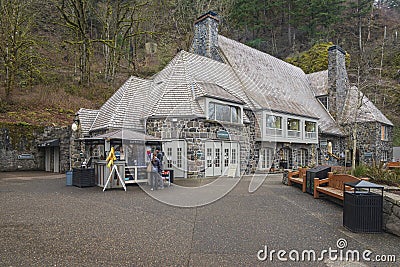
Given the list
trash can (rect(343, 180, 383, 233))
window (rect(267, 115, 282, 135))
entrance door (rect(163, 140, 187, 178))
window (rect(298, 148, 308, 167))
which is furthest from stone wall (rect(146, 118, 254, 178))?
trash can (rect(343, 180, 383, 233))

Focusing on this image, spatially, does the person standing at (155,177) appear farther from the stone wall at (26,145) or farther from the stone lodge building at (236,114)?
the stone wall at (26,145)

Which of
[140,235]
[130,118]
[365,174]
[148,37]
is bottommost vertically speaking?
[140,235]

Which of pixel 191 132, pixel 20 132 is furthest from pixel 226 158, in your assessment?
pixel 20 132

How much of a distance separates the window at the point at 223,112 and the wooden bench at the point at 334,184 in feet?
20.7

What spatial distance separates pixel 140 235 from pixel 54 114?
17.3 m

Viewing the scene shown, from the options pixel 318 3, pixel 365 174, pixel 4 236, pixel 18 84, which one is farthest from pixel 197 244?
pixel 318 3

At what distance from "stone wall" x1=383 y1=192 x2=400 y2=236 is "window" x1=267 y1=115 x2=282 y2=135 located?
11854 mm

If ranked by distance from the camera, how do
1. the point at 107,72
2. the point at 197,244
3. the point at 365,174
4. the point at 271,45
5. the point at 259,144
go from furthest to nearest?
the point at 271,45 → the point at 107,72 → the point at 259,144 → the point at 365,174 → the point at 197,244

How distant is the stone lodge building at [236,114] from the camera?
13.8 meters

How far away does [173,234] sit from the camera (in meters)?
5.19

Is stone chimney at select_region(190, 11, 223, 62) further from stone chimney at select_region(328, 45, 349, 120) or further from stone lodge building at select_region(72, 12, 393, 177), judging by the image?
stone chimney at select_region(328, 45, 349, 120)

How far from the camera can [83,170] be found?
10789 mm

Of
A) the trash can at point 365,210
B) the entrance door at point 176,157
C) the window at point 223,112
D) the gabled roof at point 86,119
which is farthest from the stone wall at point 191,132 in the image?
the trash can at point 365,210

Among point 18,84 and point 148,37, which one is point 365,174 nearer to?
point 18,84
